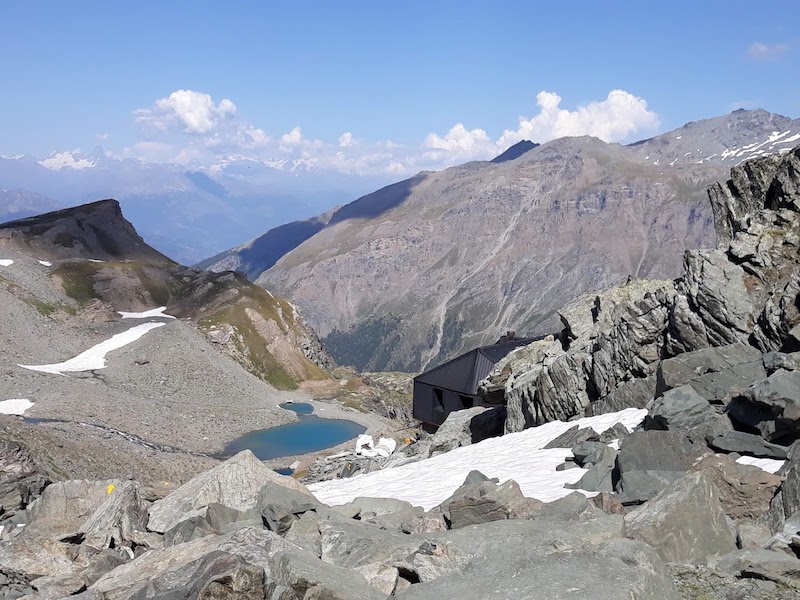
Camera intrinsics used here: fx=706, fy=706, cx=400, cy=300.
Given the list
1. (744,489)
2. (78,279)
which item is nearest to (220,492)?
(744,489)

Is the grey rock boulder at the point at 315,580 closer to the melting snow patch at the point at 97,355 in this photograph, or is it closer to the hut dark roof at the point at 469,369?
the hut dark roof at the point at 469,369

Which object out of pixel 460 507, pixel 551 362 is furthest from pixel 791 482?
pixel 551 362

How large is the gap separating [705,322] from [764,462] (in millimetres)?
8939

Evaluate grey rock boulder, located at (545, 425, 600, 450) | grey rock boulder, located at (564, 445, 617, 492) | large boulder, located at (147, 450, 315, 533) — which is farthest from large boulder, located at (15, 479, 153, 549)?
grey rock boulder, located at (545, 425, 600, 450)

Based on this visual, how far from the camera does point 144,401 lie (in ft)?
322

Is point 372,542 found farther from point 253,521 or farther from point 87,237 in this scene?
point 87,237

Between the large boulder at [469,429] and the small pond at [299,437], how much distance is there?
57810 millimetres

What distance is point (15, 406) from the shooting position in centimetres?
8256

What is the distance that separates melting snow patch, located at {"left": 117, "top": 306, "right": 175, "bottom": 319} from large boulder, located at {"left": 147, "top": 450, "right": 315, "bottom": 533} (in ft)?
410

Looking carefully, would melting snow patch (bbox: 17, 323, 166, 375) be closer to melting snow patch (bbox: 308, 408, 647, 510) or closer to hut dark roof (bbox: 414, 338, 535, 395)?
hut dark roof (bbox: 414, 338, 535, 395)

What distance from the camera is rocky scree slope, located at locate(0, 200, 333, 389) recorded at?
13650 cm

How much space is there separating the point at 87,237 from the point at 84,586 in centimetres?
16371

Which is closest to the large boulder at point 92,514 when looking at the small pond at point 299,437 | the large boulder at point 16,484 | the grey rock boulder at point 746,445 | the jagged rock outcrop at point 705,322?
the large boulder at point 16,484

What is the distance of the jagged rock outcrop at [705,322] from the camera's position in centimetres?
2269
